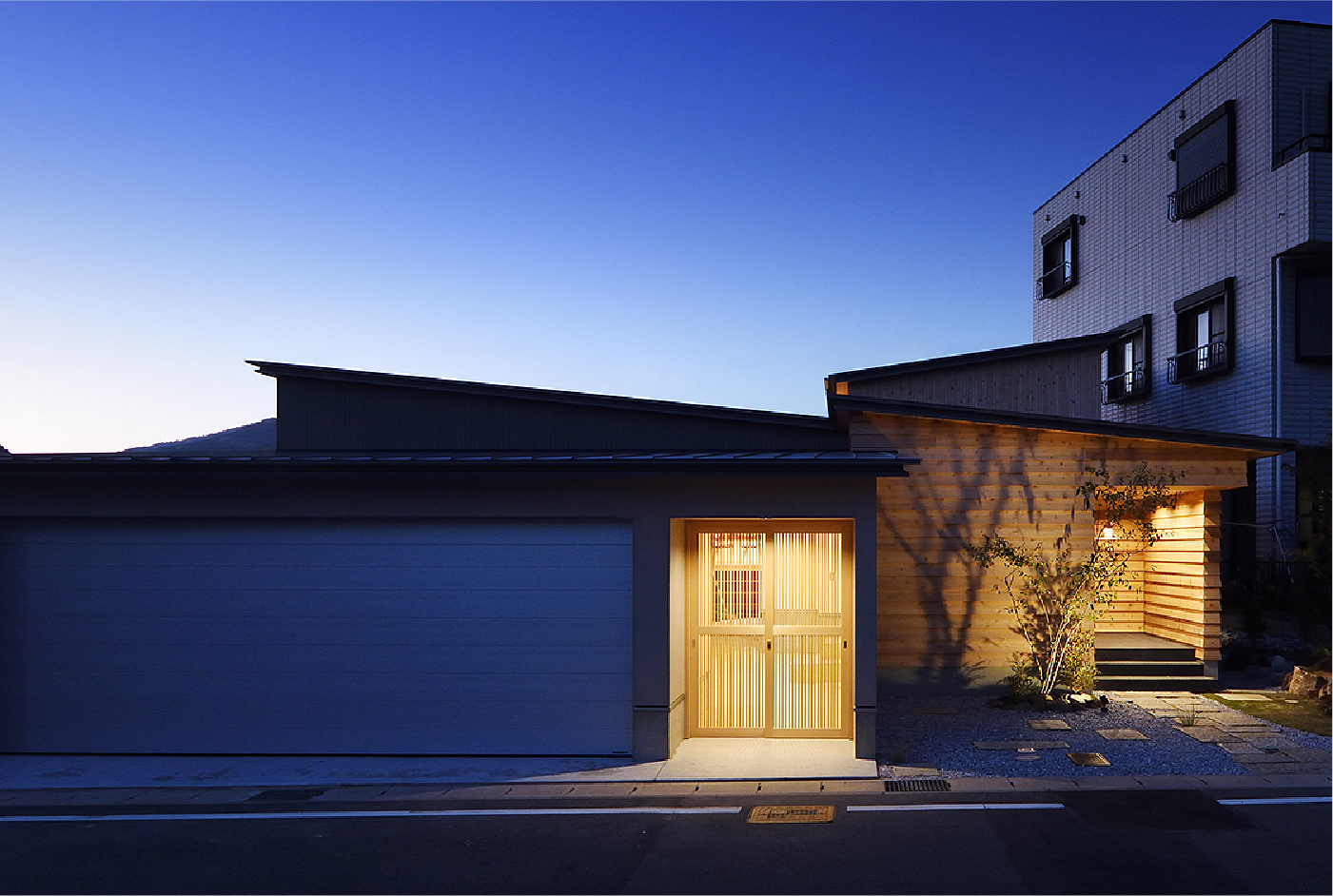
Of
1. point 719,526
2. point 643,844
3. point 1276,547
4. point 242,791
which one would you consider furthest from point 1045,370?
point 242,791

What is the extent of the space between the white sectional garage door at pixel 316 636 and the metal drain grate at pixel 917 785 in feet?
8.85

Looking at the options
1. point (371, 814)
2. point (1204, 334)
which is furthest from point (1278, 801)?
point (1204, 334)

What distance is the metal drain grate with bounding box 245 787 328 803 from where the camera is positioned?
8.21 meters

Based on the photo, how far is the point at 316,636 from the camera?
388 inches

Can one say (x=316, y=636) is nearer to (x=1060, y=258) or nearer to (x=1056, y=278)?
(x=1056, y=278)

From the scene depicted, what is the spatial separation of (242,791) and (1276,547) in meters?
17.2

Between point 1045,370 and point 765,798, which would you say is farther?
point 1045,370

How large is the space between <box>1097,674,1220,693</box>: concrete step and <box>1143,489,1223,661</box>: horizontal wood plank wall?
32cm

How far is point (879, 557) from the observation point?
40.6 ft

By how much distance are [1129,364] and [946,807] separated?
59.3ft

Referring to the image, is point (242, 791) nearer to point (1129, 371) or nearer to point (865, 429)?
point (865, 429)

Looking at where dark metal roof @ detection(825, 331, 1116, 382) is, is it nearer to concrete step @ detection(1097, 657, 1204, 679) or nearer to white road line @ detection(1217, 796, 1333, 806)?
concrete step @ detection(1097, 657, 1204, 679)

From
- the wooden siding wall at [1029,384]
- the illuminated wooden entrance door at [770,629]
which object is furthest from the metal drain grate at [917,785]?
the wooden siding wall at [1029,384]

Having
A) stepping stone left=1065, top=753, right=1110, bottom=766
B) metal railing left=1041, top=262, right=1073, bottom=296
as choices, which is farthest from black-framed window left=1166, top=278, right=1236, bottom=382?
stepping stone left=1065, top=753, right=1110, bottom=766
